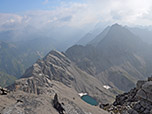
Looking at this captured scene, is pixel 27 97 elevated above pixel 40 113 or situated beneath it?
elevated above

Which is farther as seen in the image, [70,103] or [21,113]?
[70,103]

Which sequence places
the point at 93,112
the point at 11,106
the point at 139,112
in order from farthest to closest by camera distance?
the point at 93,112 → the point at 139,112 → the point at 11,106

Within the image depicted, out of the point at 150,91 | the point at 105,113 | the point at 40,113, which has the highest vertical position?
the point at 40,113

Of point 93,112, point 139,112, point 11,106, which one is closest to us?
point 11,106

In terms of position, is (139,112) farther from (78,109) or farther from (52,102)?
(52,102)

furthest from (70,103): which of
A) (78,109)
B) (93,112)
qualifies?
(93,112)

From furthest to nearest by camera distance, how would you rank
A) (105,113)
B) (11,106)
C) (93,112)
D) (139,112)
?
(105,113) → (93,112) → (139,112) → (11,106)

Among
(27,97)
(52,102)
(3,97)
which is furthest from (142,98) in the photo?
(3,97)

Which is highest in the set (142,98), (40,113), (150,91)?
(40,113)

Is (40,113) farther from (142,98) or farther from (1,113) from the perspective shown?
(142,98)
